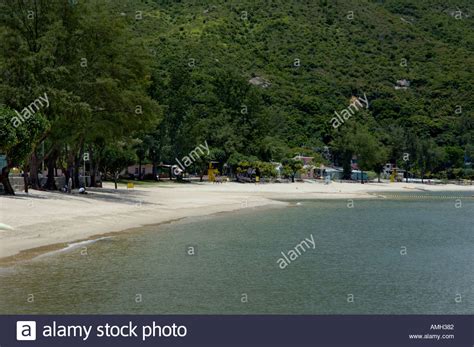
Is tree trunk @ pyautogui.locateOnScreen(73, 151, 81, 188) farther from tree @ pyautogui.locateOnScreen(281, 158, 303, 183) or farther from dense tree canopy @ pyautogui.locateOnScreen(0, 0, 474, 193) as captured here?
tree @ pyautogui.locateOnScreen(281, 158, 303, 183)

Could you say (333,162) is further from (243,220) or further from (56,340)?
(56,340)

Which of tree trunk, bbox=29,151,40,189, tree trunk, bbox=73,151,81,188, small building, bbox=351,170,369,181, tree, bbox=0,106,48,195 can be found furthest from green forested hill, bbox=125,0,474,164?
tree, bbox=0,106,48,195

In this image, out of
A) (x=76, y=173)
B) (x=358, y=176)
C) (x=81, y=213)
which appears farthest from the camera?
(x=358, y=176)

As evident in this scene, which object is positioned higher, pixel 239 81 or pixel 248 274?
pixel 239 81

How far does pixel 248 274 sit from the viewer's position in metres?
23.2

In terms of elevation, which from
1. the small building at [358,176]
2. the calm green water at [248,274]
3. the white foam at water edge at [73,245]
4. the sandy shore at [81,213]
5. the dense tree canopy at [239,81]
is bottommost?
the calm green water at [248,274]

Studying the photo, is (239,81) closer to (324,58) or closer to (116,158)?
(116,158)

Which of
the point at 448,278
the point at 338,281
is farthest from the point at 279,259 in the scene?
the point at 448,278

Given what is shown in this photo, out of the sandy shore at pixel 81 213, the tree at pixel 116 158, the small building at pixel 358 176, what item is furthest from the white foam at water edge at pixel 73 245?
the small building at pixel 358 176

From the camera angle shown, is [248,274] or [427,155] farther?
[427,155]

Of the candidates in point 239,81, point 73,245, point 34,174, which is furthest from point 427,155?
point 73,245

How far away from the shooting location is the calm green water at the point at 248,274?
18188 millimetres

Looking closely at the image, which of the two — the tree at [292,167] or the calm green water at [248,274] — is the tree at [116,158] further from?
the calm green water at [248,274]

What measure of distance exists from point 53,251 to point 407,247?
1631 centimetres
